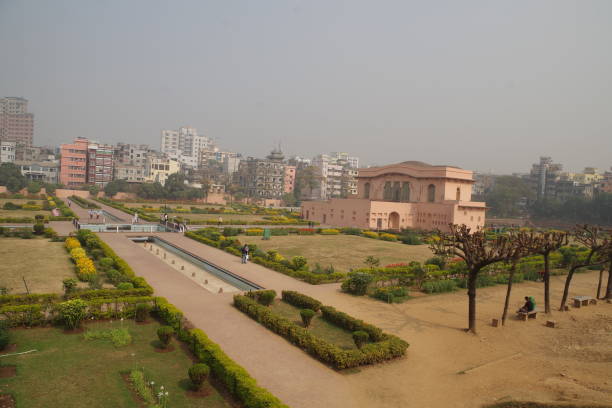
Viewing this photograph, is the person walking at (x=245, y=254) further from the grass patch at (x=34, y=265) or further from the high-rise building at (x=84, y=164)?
the high-rise building at (x=84, y=164)

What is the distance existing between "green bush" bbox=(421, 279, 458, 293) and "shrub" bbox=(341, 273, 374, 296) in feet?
7.89

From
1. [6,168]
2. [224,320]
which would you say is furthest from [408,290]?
[6,168]

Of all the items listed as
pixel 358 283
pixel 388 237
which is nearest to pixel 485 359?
pixel 358 283

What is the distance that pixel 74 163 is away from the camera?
8344 cm

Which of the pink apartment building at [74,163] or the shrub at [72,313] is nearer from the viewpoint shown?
the shrub at [72,313]

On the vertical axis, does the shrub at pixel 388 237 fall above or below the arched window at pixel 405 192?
below

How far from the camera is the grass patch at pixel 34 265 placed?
49.1 feet

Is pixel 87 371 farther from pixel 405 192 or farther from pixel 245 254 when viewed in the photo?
→ pixel 405 192

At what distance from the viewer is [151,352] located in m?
9.94

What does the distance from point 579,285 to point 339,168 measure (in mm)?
96080

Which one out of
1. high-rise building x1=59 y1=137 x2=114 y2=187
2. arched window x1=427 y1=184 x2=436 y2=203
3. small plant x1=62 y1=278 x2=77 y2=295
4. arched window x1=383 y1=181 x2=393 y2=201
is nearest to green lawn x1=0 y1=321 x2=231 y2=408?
small plant x1=62 y1=278 x2=77 y2=295

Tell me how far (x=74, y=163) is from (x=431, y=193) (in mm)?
72210

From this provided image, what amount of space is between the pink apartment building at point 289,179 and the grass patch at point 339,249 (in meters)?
67.2

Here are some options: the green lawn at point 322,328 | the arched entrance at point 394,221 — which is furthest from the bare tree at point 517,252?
the arched entrance at point 394,221
